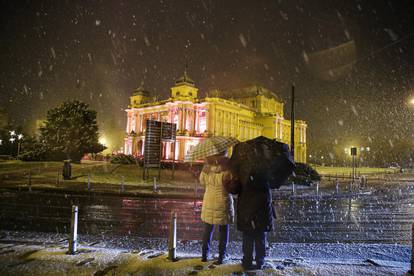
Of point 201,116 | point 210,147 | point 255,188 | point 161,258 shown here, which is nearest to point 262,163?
point 255,188

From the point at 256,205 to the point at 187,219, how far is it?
5.61m

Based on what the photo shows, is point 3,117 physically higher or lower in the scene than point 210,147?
higher

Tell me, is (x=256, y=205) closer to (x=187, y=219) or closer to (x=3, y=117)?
(x=187, y=219)

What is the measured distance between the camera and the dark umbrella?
4.66 meters

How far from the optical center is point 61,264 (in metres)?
4.87

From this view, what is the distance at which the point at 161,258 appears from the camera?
5.36 metres

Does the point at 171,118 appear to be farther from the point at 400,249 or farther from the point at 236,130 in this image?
the point at 400,249

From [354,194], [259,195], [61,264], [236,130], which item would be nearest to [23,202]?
[61,264]

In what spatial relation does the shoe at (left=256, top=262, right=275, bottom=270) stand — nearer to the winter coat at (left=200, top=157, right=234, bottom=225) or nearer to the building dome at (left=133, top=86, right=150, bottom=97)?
the winter coat at (left=200, top=157, right=234, bottom=225)

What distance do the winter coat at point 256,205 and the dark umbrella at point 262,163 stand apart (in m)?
0.02

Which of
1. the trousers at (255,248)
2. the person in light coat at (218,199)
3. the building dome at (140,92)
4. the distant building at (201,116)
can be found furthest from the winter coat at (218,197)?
the building dome at (140,92)

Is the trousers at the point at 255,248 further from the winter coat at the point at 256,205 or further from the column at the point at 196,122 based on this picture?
the column at the point at 196,122

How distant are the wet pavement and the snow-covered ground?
1.11 metres

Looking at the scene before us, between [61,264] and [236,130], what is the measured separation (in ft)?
213
